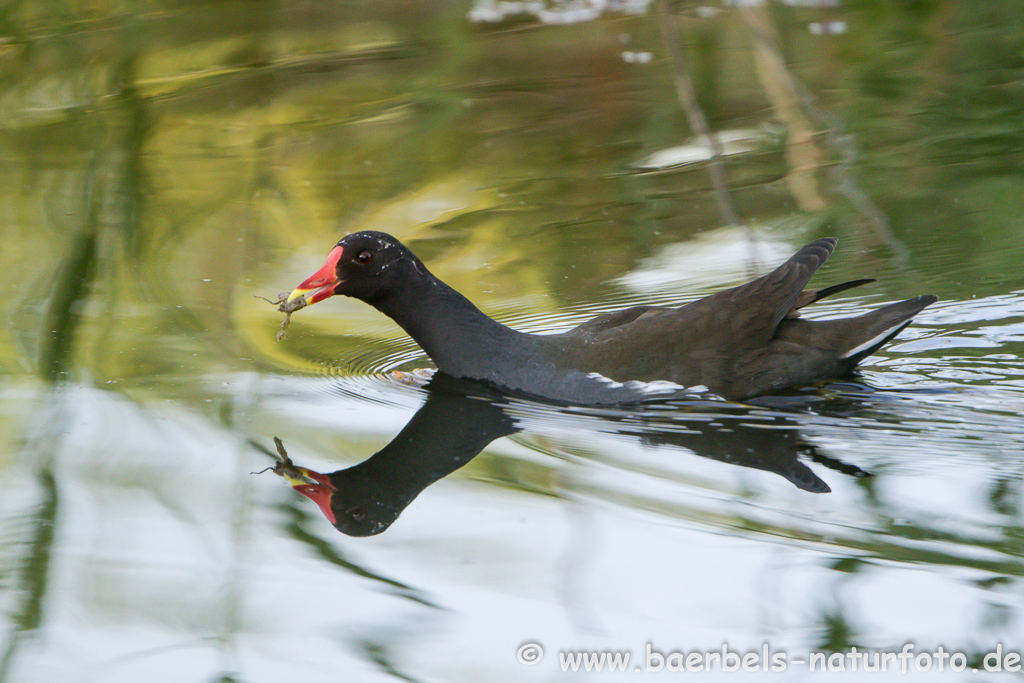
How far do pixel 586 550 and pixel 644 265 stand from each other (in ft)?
8.97

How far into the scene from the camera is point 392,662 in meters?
2.46

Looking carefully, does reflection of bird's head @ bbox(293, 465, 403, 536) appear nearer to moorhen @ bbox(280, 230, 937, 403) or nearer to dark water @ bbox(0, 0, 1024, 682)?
dark water @ bbox(0, 0, 1024, 682)

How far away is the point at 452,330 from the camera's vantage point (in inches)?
170

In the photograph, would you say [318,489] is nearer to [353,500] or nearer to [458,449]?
[353,500]

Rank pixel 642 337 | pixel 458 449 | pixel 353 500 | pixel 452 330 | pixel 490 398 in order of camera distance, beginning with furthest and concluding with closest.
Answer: pixel 452 330
pixel 490 398
pixel 642 337
pixel 458 449
pixel 353 500

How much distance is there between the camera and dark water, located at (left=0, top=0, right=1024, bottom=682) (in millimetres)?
2625

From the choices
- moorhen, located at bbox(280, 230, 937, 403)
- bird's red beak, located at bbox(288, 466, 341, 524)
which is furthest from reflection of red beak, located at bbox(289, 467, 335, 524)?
moorhen, located at bbox(280, 230, 937, 403)

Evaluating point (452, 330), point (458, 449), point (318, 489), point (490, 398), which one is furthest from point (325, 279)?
point (318, 489)

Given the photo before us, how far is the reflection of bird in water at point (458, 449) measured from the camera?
10.7ft

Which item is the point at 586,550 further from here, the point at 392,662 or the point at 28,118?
the point at 28,118

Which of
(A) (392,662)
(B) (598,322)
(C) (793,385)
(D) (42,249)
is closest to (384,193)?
(D) (42,249)

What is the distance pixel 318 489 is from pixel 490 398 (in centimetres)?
98

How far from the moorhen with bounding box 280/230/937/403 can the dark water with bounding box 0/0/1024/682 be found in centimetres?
13

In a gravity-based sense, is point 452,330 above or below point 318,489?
above
